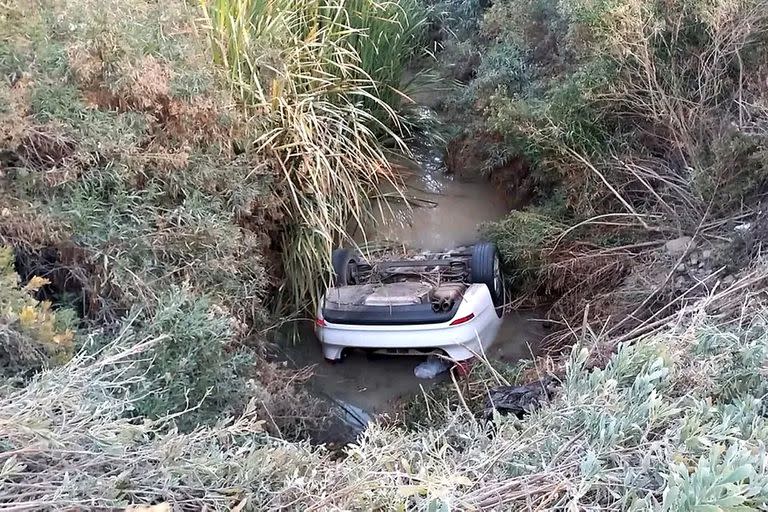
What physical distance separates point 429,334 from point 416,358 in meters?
0.42

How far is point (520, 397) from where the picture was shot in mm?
2213

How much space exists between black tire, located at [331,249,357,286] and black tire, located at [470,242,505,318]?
66cm

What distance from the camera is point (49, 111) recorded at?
2.15m

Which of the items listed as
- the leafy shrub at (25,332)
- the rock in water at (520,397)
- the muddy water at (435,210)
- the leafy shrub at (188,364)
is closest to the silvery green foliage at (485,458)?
the leafy shrub at (25,332)

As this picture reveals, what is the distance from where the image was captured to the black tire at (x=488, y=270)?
10.9ft

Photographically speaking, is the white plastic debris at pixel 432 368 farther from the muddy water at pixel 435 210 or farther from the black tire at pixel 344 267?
the muddy water at pixel 435 210

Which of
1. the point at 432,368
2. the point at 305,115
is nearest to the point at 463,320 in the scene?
the point at 432,368

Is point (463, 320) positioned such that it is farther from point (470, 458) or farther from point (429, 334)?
point (470, 458)

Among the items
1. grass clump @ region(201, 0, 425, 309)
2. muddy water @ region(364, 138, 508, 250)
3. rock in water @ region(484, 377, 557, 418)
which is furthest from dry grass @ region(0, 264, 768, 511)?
muddy water @ region(364, 138, 508, 250)

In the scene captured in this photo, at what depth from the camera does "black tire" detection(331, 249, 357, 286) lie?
3316mm

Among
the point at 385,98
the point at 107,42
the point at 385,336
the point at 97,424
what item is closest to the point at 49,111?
the point at 107,42

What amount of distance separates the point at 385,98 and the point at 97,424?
3402 millimetres

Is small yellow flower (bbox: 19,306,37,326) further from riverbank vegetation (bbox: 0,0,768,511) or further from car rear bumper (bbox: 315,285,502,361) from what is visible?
car rear bumper (bbox: 315,285,502,361)

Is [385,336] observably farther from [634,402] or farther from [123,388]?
[634,402]
